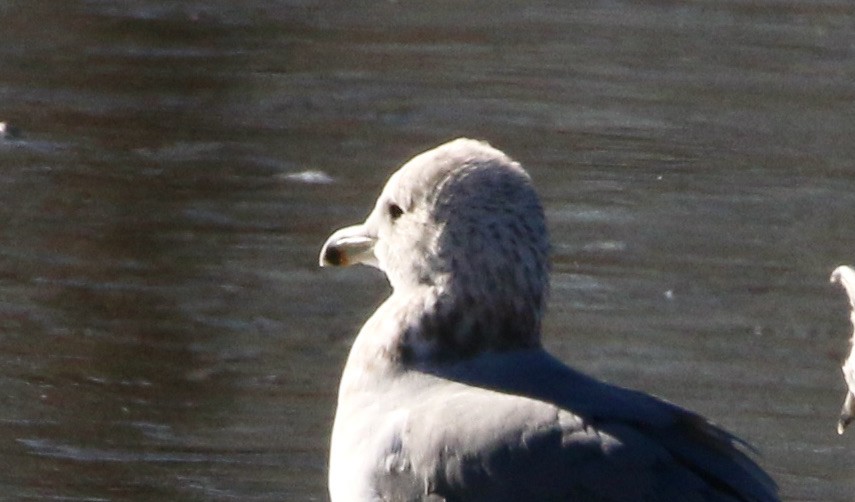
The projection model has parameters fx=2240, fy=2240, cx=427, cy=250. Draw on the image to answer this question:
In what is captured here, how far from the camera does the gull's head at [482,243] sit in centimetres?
539

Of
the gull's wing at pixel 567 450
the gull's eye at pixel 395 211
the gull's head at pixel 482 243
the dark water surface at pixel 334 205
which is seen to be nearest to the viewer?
the gull's wing at pixel 567 450

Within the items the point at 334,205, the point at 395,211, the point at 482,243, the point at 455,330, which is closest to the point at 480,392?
the point at 455,330

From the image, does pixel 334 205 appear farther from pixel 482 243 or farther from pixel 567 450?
pixel 567 450

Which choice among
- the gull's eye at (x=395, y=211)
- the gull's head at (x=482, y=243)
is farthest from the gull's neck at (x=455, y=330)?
the gull's eye at (x=395, y=211)

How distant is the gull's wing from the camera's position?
4.72 m

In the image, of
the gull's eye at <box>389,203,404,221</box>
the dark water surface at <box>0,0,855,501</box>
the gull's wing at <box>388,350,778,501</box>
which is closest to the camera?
the gull's wing at <box>388,350,778,501</box>

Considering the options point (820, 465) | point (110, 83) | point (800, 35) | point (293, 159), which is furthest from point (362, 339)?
point (800, 35)

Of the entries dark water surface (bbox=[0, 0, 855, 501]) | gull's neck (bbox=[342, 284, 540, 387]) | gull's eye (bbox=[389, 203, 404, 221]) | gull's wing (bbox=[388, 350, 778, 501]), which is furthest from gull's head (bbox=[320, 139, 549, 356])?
dark water surface (bbox=[0, 0, 855, 501])

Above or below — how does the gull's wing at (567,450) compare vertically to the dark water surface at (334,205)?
above

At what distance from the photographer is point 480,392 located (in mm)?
5094

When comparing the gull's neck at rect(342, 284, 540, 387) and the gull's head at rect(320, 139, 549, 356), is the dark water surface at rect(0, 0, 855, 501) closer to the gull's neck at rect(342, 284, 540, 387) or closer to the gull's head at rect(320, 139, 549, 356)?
the gull's neck at rect(342, 284, 540, 387)

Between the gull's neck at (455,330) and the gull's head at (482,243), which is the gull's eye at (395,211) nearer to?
the gull's head at (482,243)

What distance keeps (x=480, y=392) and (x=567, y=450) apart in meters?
0.37

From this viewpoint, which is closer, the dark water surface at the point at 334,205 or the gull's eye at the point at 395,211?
the gull's eye at the point at 395,211
